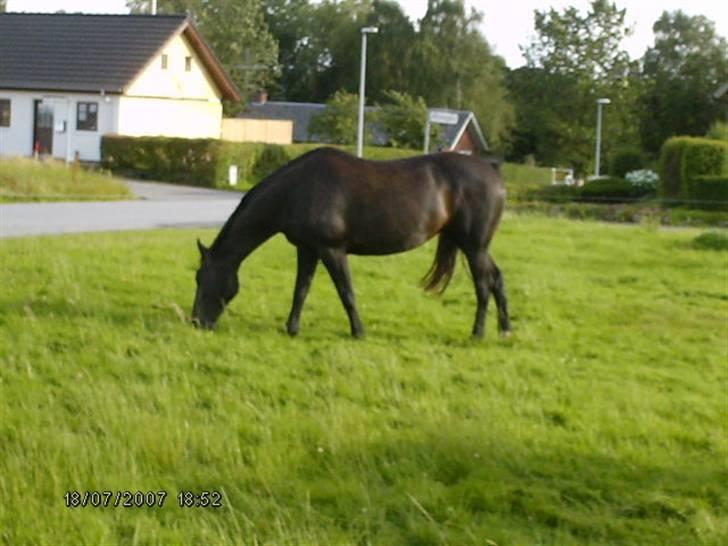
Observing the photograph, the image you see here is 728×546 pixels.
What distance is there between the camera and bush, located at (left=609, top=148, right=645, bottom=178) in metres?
55.6

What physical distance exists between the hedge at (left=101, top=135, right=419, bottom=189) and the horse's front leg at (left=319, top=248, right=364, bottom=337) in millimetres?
32566

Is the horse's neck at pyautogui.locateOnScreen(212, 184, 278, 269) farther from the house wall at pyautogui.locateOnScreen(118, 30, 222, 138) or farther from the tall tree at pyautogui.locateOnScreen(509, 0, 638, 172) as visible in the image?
the tall tree at pyautogui.locateOnScreen(509, 0, 638, 172)

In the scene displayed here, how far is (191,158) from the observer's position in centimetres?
4606

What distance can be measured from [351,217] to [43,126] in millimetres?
42219

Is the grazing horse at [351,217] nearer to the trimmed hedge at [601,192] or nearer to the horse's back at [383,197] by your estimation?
the horse's back at [383,197]

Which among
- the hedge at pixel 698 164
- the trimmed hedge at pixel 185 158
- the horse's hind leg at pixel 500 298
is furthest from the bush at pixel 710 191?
the horse's hind leg at pixel 500 298

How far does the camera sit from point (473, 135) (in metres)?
70.9

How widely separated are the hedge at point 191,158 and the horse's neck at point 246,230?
1275 inches

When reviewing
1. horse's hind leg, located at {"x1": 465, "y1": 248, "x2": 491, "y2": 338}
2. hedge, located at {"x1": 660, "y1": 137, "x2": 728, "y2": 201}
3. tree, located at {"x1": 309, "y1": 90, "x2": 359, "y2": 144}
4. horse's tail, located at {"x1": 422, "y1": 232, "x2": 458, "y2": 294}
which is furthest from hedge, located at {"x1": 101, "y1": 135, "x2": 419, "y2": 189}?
horse's hind leg, located at {"x1": 465, "y1": 248, "x2": 491, "y2": 338}

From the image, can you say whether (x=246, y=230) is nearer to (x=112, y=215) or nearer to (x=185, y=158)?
(x=112, y=215)

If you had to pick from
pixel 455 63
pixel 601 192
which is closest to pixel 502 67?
pixel 455 63

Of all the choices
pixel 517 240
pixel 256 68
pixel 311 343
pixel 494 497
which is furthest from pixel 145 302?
pixel 256 68

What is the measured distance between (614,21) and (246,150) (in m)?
31.5

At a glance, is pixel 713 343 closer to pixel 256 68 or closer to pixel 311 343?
pixel 311 343
